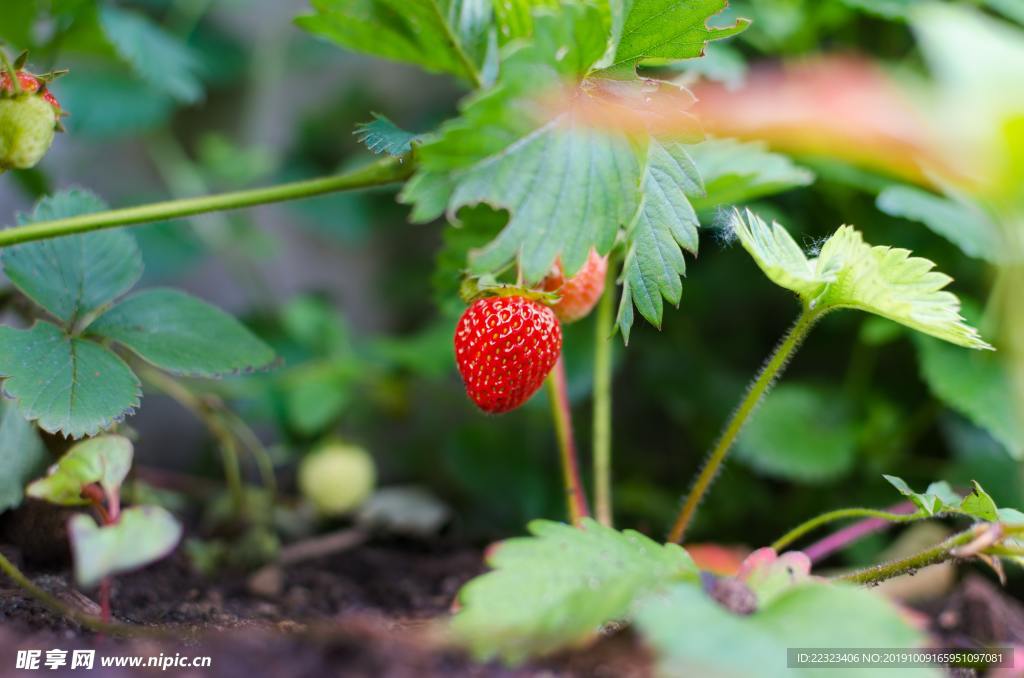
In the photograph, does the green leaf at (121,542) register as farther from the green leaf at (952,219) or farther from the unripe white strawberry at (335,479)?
the green leaf at (952,219)

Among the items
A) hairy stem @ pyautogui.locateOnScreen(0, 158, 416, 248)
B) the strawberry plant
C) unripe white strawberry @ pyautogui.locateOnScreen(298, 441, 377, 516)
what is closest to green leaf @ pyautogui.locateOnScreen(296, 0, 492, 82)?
the strawberry plant

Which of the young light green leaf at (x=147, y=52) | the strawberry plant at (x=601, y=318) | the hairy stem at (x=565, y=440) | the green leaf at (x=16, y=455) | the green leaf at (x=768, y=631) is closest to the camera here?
the green leaf at (x=768, y=631)

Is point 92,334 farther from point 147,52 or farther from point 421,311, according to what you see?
point 421,311

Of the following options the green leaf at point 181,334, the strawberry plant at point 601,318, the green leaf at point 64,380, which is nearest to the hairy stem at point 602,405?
Result: the strawberry plant at point 601,318

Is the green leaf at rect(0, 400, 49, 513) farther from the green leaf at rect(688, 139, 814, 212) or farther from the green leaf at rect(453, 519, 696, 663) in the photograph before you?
the green leaf at rect(688, 139, 814, 212)

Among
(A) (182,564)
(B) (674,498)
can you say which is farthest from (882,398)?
(A) (182,564)

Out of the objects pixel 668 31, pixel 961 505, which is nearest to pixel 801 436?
pixel 961 505

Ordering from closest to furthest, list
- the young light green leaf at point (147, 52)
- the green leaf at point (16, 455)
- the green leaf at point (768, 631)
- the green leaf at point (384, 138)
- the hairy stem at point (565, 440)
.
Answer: the green leaf at point (768, 631) < the green leaf at point (384, 138) < the green leaf at point (16, 455) < the hairy stem at point (565, 440) < the young light green leaf at point (147, 52)
